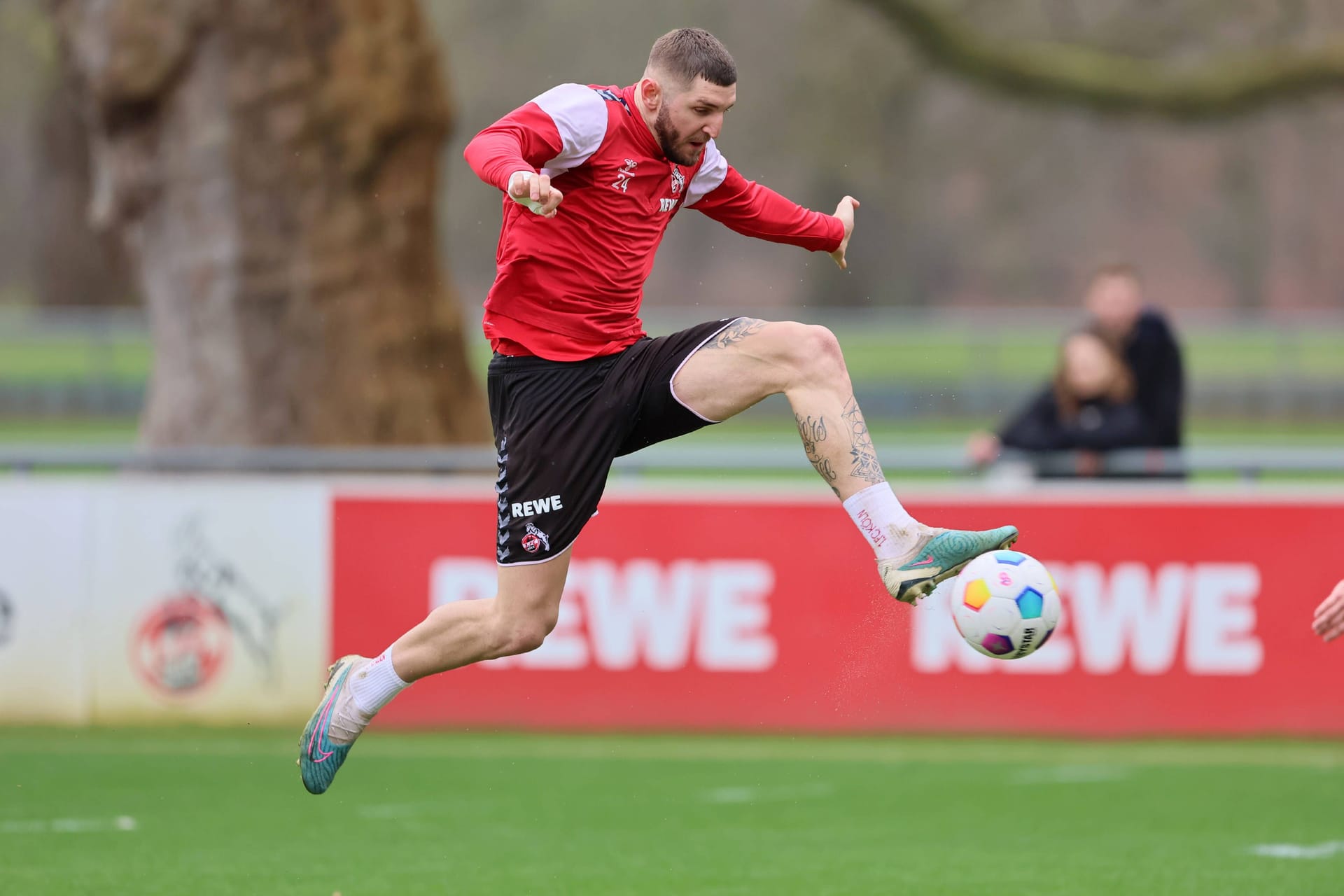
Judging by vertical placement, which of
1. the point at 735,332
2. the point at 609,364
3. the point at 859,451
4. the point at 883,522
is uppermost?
the point at 735,332

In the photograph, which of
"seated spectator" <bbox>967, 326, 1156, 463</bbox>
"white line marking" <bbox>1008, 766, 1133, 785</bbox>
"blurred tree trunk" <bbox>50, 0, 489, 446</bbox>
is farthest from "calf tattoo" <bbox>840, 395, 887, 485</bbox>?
"blurred tree trunk" <bbox>50, 0, 489, 446</bbox>

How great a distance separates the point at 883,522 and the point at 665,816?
2839 millimetres

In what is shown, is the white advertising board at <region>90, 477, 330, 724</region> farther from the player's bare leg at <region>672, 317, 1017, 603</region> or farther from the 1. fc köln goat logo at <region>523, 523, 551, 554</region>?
the player's bare leg at <region>672, 317, 1017, 603</region>

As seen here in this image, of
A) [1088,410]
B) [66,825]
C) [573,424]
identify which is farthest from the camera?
[1088,410]

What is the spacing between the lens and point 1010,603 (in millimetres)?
5836

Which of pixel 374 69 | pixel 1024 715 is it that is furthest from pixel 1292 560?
pixel 374 69

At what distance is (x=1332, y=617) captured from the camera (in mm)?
5754

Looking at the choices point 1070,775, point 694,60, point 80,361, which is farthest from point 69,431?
point 694,60

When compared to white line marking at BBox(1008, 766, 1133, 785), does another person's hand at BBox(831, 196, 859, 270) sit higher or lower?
higher

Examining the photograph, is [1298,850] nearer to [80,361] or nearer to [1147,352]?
[1147,352]

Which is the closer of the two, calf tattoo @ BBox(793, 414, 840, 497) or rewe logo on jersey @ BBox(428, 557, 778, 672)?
calf tattoo @ BBox(793, 414, 840, 497)

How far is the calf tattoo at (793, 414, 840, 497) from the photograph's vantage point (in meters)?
5.82

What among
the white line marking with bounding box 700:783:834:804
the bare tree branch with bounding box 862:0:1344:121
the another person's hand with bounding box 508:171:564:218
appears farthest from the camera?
the bare tree branch with bounding box 862:0:1344:121

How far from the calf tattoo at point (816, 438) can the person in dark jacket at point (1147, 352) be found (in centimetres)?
494
